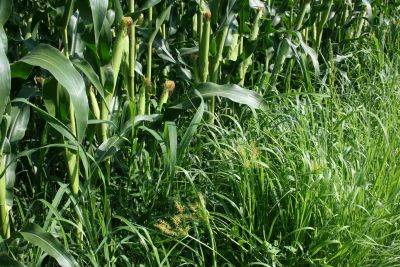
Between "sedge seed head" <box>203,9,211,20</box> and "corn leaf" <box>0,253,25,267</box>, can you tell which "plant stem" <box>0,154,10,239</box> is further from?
"sedge seed head" <box>203,9,211,20</box>

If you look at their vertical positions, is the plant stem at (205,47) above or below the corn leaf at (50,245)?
above

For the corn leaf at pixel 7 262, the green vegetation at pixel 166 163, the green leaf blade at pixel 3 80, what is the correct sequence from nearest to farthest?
1. the green leaf blade at pixel 3 80
2. the corn leaf at pixel 7 262
3. the green vegetation at pixel 166 163

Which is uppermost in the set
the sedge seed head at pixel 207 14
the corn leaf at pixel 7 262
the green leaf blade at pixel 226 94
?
the sedge seed head at pixel 207 14

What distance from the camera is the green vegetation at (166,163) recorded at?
2158mm

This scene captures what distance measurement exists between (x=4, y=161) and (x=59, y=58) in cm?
45

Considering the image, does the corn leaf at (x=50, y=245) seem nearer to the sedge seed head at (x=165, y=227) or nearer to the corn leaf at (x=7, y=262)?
the corn leaf at (x=7, y=262)

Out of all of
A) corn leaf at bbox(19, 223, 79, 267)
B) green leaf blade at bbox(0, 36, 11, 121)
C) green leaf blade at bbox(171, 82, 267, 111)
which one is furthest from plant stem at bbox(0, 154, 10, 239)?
green leaf blade at bbox(171, 82, 267, 111)

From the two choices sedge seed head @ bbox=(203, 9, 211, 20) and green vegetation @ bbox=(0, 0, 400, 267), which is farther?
sedge seed head @ bbox=(203, 9, 211, 20)

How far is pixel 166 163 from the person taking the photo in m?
2.43

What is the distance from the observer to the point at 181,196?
8.25 ft

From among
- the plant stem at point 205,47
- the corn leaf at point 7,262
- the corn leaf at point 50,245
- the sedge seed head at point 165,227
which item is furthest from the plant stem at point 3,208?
the plant stem at point 205,47

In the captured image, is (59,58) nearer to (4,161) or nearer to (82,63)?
(82,63)

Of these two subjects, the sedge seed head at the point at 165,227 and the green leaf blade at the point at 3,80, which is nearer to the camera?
the green leaf blade at the point at 3,80

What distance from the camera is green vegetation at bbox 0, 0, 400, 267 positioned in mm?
2158
